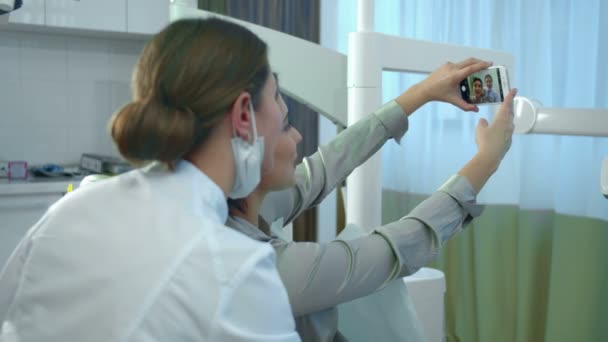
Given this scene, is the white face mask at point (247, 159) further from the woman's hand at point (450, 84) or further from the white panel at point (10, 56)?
the white panel at point (10, 56)

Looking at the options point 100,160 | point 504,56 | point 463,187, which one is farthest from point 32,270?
point 100,160

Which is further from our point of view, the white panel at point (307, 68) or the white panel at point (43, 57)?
the white panel at point (43, 57)

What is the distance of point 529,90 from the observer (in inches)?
75.8

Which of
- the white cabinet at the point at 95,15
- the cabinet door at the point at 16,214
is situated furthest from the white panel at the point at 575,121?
the cabinet door at the point at 16,214

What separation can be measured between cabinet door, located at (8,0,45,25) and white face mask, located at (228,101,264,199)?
2.36 m

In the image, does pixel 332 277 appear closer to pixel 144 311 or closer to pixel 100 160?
pixel 144 311

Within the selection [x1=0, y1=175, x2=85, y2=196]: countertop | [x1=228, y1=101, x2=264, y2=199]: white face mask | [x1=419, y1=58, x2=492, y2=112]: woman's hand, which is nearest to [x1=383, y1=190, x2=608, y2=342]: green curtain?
[x1=419, y1=58, x2=492, y2=112]: woman's hand

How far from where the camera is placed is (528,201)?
77.7 inches

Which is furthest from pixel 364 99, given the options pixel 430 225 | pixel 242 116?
pixel 242 116

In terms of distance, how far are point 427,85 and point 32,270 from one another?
0.82 metres

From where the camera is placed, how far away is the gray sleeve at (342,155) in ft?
4.08

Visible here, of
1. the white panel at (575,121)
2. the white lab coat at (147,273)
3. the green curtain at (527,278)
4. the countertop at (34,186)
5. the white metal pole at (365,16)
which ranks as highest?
the white metal pole at (365,16)

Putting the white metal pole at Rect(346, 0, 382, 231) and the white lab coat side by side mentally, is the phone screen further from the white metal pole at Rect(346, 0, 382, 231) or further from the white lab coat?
the white lab coat

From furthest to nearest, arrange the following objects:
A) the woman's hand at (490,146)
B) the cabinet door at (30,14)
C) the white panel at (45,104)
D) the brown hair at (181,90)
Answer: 1. the white panel at (45,104)
2. the cabinet door at (30,14)
3. the woman's hand at (490,146)
4. the brown hair at (181,90)
